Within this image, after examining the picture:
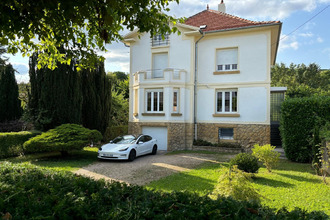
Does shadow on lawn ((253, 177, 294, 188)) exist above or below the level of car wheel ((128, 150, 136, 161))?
below

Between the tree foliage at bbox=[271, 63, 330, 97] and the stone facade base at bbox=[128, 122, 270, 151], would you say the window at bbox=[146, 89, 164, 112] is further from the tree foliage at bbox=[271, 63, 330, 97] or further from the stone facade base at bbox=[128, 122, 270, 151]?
the tree foliage at bbox=[271, 63, 330, 97]

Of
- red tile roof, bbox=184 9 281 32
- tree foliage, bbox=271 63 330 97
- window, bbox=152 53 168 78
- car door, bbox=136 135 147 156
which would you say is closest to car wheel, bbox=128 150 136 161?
car door, bbox=136 135 147 156

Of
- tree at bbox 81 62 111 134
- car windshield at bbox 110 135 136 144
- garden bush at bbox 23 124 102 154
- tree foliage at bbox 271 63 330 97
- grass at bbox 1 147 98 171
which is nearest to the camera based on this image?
grass at bbox 1 147 98 171

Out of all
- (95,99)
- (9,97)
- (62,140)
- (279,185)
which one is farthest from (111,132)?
(279,185)

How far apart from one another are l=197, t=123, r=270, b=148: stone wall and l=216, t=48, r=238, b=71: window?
4.01 m

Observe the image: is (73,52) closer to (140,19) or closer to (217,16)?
(140,19)

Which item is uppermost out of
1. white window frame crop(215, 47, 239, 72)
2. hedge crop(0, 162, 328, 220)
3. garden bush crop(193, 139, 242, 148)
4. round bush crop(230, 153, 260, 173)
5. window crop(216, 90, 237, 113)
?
white window frame crop(215, 47, 239, 72)

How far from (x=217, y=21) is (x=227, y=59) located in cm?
341

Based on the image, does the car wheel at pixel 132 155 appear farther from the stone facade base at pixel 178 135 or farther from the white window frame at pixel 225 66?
the white window frame at pixel 225 66

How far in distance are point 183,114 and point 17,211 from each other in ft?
49.4

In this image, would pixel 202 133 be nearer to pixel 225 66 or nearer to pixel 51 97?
pixel 225 66

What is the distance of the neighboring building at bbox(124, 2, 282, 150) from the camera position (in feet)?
51.6

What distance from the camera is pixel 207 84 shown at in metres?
16.9

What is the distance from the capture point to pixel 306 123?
38.9 ft
